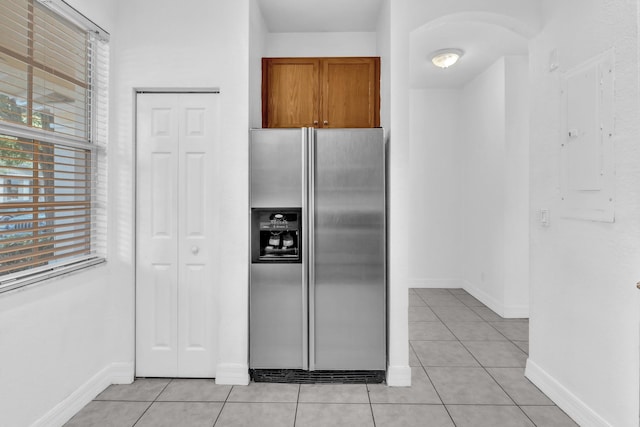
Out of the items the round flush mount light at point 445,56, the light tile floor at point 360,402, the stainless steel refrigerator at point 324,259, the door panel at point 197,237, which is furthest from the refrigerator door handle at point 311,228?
the round flush mount light at point 445,56

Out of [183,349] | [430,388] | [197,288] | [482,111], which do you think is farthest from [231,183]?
[482,111]

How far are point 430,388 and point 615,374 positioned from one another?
1.06 m

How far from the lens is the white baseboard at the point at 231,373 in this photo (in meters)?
2.57

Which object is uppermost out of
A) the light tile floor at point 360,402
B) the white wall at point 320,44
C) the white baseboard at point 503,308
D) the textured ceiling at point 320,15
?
the textured ceiling at point 320,15

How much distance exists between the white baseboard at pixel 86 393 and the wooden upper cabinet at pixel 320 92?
82.7 inches

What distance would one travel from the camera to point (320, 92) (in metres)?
2.98

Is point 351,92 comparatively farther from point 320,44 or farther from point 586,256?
point 586,256

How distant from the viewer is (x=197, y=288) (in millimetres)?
2639

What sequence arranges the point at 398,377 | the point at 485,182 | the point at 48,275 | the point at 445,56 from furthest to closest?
the point at 485,182
the point at 445,56
the point at 398,377
the point at 48,275

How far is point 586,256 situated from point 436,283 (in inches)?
128

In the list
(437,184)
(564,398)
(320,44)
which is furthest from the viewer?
(437,184)

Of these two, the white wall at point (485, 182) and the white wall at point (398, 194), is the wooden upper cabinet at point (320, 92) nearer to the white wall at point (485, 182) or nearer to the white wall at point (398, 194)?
the white wall at point (398, 194)

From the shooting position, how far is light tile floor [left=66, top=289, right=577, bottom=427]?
214 cm

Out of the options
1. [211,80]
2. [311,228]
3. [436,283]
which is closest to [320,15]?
[211,80]
